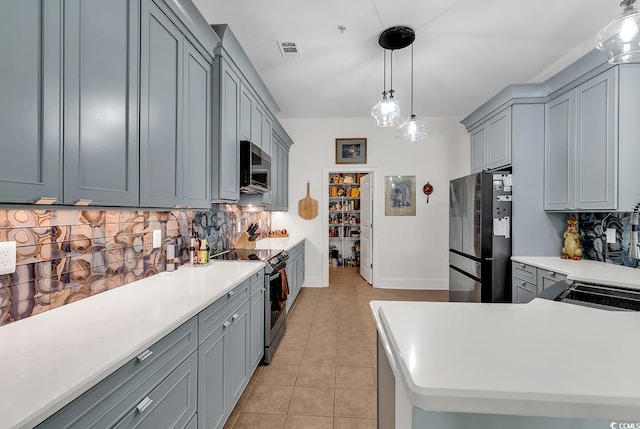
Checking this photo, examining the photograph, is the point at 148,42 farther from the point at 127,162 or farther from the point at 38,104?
the point at 38,104

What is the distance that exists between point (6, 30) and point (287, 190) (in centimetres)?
418

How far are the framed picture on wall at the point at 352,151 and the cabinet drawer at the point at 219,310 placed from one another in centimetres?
336

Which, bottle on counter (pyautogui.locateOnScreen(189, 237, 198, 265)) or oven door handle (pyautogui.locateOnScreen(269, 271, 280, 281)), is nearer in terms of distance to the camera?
bottle on counter (pyautogui.locateOnScreen(189, 237, 198, 265))

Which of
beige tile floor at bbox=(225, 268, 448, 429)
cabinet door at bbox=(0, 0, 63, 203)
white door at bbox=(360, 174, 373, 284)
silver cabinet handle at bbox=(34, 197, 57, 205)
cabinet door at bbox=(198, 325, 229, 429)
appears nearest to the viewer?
cabinet door at bbox=(0, 0, 63, 203)

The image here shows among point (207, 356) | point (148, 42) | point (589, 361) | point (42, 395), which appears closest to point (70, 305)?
A: point (207, 356)

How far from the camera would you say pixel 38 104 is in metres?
0.95

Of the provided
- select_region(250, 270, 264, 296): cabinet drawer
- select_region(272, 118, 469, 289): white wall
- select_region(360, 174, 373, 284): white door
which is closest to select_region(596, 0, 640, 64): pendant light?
select_region(250, 270, 264, 296): cabinet drawer

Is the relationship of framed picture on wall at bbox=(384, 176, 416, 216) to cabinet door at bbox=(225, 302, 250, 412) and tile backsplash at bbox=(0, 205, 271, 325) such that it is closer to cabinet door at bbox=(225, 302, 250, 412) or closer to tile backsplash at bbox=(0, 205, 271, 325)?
cabinet door at bbox=(225, 302, 250, 412)

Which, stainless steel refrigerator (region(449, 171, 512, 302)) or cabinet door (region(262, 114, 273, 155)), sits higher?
cabinet door (region(262, 114, 273, 155))

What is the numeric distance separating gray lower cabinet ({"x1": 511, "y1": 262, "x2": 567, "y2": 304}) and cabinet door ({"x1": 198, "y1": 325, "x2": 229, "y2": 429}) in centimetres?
272

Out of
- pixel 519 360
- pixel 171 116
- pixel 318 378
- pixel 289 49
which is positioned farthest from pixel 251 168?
pixel 519 360

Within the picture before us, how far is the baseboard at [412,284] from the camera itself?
4.89 m

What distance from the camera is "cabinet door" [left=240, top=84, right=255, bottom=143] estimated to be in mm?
2650

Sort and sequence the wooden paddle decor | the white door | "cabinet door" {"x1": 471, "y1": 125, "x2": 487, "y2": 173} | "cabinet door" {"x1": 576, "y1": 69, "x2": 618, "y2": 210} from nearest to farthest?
1. "cabinet door" {"x1": 576, "y1": 69, "x2": 618, "y2": 210}
2. "cabinet door" {"x1": 471, "y1": 125, "x2": 487, "y2": 173}
3. the wooden paddle decor
4. the white door
